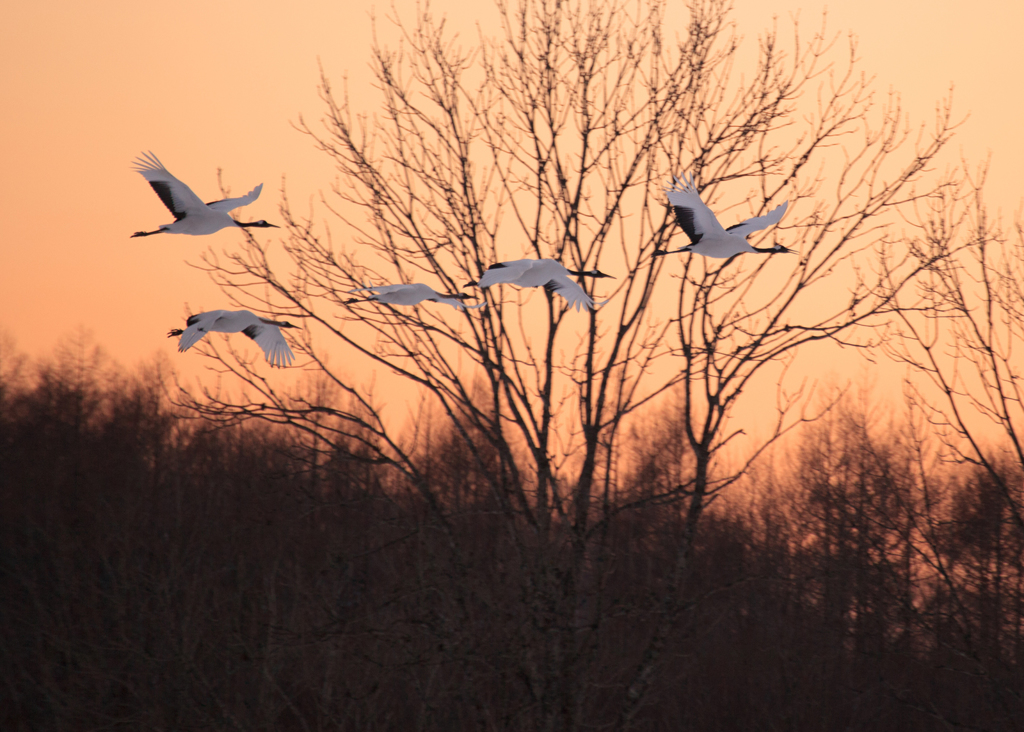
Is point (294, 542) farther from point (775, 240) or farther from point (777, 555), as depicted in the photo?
point (775, 240)

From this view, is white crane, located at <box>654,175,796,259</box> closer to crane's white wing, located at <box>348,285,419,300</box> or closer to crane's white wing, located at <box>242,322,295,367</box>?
crane's white wing, located at <box>348,285,419,300</box>

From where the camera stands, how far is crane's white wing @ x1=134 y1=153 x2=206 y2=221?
6.27 m

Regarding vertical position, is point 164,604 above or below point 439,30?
below

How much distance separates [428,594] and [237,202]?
A: 3.98 meters

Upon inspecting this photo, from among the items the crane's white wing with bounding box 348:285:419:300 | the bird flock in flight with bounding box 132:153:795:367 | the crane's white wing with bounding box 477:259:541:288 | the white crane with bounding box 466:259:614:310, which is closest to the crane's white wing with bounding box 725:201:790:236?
the bird flock in flight with bounding box 132:153:795:367

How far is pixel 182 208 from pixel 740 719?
48.5ft

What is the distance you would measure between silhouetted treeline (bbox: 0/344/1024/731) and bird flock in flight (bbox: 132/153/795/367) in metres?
1.10

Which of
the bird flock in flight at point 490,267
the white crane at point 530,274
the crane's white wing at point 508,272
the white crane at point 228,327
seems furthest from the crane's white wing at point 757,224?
the white crane at point 228,327

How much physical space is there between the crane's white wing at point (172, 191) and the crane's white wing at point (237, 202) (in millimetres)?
268

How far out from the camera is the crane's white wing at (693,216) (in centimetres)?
631

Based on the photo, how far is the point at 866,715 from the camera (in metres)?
16.8

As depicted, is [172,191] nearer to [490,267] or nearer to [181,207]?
[181,207]

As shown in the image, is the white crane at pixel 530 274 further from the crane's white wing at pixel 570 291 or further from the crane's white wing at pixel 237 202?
the crane's white wing at pixel 237 202

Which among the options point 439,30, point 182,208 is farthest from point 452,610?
point 439,30
